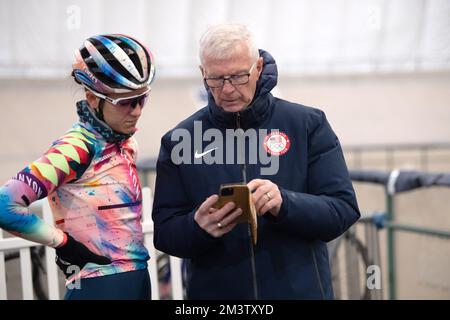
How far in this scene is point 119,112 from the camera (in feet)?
6.51

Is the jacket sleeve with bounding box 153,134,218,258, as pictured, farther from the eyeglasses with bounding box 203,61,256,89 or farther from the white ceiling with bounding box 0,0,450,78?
the white ceiling with bounding box 0,0,450,78

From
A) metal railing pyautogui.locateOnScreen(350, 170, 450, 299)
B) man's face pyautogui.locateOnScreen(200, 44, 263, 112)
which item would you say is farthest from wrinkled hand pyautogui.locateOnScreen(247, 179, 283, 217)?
metal railing pyautogui.locateOnScreen(350, 170, 450, 299)

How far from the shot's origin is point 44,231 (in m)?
1.89

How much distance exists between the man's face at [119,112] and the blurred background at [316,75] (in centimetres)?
244

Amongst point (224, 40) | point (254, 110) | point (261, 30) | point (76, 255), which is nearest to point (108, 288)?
point (76, 255)

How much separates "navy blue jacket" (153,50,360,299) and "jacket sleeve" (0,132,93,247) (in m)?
0.27

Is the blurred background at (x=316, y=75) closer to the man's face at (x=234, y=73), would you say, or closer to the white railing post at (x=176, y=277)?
the white railing post at (x=176, y=277)

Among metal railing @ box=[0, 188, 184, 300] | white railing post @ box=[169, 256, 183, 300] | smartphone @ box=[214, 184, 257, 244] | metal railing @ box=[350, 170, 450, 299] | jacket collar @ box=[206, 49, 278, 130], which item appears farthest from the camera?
metal railing @ box=[350, 170, 450, 299]

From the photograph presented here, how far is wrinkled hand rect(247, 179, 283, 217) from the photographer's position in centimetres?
175

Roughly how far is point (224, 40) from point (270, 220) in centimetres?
50

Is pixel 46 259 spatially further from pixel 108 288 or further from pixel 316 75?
pixel 316 75

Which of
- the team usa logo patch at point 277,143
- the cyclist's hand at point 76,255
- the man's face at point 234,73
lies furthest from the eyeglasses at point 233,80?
the cyclist's hand at point 76,255

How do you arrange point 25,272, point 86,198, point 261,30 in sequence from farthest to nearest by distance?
point 261,30, point 25,272, point 86,198
